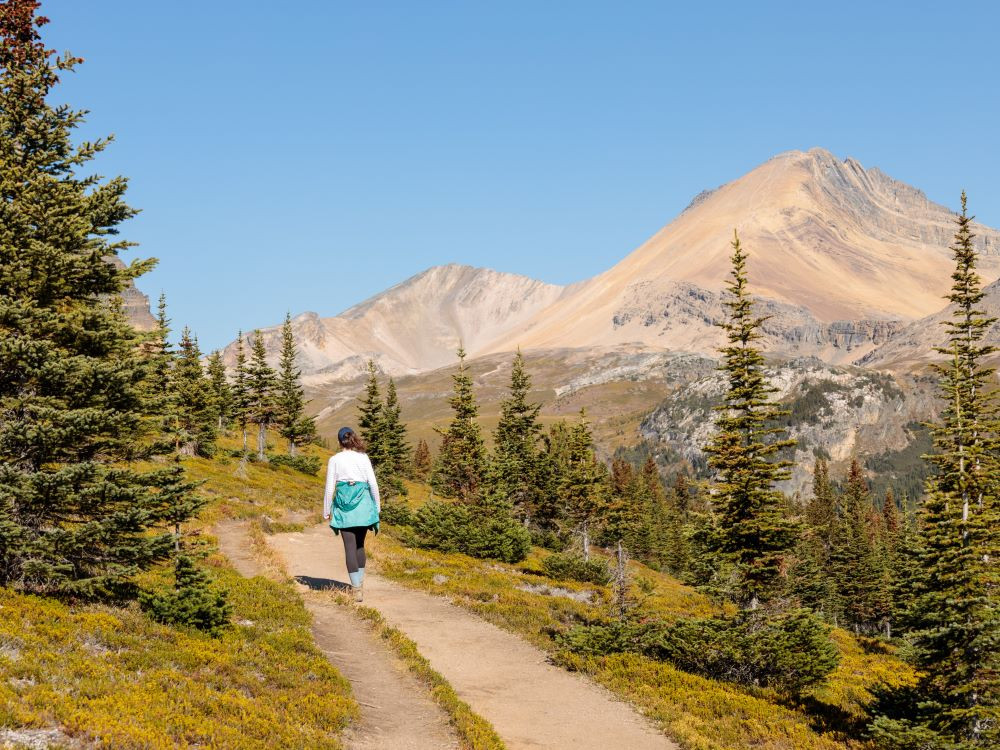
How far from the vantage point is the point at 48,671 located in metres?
9.48

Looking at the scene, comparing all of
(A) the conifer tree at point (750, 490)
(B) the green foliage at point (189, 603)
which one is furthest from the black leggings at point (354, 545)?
(A) the conifer tree at point (750, 490)

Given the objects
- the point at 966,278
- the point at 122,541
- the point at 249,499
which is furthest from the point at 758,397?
the point at 249,499

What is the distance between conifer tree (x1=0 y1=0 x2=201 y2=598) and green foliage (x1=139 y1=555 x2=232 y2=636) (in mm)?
620

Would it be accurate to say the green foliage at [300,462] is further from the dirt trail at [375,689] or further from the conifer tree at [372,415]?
the dirt trail at [375,689]

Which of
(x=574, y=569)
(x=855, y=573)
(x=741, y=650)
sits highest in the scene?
(x=741, y=650)

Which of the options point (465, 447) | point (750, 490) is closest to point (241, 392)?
point (465, 447)

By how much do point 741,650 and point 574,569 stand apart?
21.5 metres

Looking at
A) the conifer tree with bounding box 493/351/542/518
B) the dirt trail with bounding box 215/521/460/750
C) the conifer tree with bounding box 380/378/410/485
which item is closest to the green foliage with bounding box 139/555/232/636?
the dirt trail with bounding box 215/521/460/750

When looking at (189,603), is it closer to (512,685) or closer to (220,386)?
(512,685)

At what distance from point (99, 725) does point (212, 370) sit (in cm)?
8044

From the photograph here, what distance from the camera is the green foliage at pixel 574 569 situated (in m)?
39.4

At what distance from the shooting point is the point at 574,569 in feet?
130

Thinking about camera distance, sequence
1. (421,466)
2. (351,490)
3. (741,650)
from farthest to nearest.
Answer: (421,466), (741,650), (351,490)

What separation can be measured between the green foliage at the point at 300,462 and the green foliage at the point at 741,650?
64.1 meters
